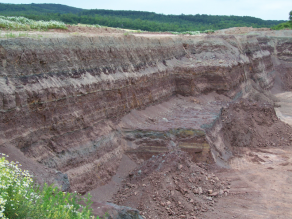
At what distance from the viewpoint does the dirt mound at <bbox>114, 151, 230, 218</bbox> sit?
9188 mm

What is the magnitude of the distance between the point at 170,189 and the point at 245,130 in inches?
339

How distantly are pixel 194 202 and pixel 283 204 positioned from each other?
131 inches

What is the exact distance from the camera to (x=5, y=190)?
5.06 m

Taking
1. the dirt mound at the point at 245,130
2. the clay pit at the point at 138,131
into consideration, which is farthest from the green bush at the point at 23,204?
the dirt mound at the point at 245,130

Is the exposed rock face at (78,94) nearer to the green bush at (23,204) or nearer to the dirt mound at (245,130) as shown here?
the green bush at (23,204)

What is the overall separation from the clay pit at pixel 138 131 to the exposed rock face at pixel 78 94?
0.12 feet

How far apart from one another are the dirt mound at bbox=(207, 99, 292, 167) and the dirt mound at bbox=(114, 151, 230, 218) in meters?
3.42

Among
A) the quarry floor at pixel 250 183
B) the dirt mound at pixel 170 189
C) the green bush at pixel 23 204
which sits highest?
the green bush at pixel 23 204

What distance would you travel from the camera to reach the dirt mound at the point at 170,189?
9.19 meters

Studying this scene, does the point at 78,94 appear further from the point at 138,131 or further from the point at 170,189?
the point at 170,189

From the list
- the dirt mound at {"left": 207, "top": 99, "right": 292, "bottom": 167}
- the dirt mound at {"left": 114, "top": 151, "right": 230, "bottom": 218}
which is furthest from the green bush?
the dirt mound at {"left": 207, "top": 99, "right": 292, "bottom": 167}

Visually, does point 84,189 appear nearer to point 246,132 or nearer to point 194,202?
point 194,202

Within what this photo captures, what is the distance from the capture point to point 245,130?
16.7m

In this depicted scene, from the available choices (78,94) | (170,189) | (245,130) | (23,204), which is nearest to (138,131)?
(78,94)
